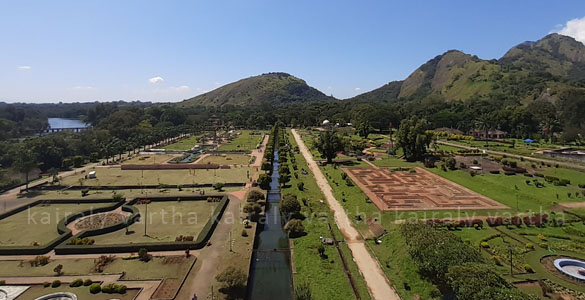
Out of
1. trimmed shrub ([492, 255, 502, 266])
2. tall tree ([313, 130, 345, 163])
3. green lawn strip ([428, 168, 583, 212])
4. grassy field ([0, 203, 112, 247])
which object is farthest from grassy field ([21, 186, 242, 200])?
green lawn strip ([428, 168, 583, 212])

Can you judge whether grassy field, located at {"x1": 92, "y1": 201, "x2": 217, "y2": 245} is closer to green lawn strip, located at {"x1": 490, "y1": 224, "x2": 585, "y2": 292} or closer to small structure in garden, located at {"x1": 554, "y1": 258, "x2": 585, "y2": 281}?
green lawn strip, located at {"x1": 490, "y1": 224, "x2": 585, "y2": 292}

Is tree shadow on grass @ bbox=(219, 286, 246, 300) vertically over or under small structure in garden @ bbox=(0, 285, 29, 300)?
over

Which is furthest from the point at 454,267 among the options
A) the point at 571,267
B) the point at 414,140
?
the point at 414,140

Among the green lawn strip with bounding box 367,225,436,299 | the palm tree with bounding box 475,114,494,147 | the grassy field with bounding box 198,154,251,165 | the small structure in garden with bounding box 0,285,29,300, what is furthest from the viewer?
the palm tree with bounding box 475,114,494,147

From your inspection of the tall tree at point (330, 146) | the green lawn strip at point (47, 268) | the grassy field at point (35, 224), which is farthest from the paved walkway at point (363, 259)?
the grassy field at point (35, 224)

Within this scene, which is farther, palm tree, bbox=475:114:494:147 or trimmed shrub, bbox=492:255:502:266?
palm tree, bbox=475:114:494:147

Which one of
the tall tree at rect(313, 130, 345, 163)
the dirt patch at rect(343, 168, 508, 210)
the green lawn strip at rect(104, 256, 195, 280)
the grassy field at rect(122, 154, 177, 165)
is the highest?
the tall tree at rect(313, 130, 345, 163)

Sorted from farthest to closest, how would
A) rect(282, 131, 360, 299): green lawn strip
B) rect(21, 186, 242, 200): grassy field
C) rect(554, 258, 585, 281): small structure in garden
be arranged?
rect(21, 186, 242, 200): grassy field, rect(554, 258, 585, 281): small structure in garden, rect(282, 131, 360, 299): green lawn strip
